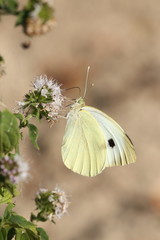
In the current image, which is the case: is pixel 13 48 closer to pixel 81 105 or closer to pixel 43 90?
pixel 81 105

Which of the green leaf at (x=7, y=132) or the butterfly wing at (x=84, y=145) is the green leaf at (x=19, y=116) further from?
the butterfly wing at (x=84, y=145)

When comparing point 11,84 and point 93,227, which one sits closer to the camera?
point 11,84

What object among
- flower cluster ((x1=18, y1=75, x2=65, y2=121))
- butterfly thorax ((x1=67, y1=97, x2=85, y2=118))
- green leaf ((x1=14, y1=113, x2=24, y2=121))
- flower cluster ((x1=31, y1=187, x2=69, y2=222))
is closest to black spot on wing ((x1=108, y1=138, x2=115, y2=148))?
butterfly thorax ((x1=67, y1=97, x2=85, y2=118))

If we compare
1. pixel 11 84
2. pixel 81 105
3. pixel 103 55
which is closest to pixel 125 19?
pixel 103 55

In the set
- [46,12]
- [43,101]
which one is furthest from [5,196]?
[46,12]

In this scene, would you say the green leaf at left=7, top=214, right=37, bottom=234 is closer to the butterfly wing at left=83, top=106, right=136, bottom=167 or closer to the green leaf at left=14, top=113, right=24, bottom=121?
the green leaf at left=14, top=113, right=24, bottom=121

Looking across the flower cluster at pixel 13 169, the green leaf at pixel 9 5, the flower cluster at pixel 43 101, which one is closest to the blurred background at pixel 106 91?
the flower cluster at pixel 43 101
